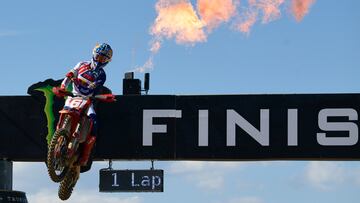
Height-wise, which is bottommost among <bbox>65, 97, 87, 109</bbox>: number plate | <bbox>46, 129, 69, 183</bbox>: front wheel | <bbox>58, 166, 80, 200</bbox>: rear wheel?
<bbox>58, 166, 80, 200</bbox>: rear wheel

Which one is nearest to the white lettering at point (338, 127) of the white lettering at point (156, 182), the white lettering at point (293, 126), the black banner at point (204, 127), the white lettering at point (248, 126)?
the black banner at point (204, 127)

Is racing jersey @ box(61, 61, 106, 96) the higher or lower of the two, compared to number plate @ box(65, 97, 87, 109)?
higher

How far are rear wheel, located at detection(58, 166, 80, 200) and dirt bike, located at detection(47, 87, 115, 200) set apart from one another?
73 centimetres

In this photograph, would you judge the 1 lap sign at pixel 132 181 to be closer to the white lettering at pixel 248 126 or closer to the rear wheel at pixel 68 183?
the white lettering at pixel 248 126

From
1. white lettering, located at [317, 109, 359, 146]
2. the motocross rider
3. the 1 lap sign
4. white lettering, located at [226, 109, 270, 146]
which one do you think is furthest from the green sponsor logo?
white lettering, located at [317, 109, 359, 146]

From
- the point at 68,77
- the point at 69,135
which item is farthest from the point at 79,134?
the point at 68,77

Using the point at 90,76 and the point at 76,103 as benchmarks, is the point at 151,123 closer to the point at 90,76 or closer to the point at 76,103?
the point at 90,76

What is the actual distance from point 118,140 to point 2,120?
4.20 metres

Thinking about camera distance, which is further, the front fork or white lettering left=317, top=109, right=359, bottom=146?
white lettering left=317, top=109, right=359, bottom=146

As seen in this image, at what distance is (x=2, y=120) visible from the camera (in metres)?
31.5

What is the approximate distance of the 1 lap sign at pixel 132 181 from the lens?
30.1m

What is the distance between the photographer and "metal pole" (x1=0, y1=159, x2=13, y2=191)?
30766mm

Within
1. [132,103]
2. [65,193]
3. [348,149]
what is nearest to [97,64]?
[65,193]

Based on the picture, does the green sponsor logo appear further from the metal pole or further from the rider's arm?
the rider's arm
